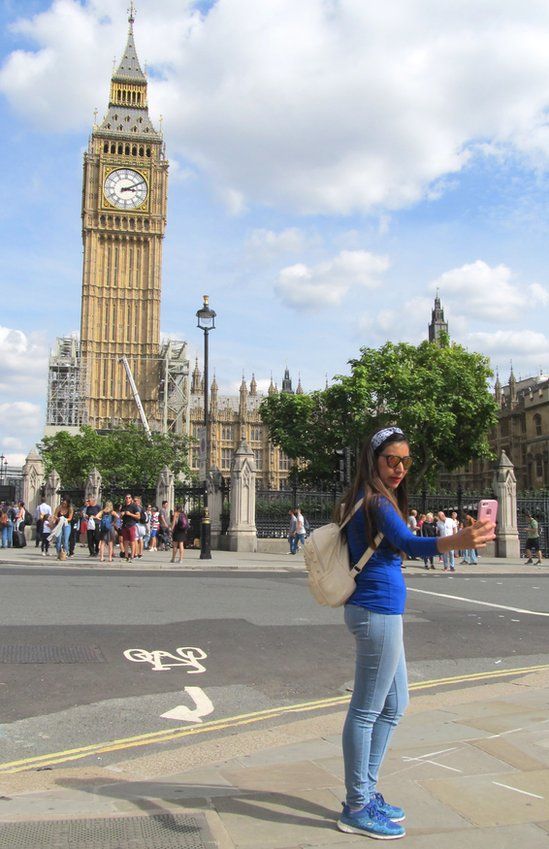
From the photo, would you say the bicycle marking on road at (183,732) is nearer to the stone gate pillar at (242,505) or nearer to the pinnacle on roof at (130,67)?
the stone gate pillar at (242,505)

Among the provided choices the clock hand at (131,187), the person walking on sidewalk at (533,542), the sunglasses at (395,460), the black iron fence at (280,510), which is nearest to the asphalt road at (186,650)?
the sunglasses at (395,460)

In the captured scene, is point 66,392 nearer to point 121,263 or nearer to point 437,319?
point 121,263

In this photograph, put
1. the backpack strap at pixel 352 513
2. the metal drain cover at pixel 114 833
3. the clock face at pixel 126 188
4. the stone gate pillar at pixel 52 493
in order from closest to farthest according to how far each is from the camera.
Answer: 1. the metal drain cover at pixel 114 833
2. the backpack strap at pixel 352 513
3. the stone gate pillar at pixel 52 493
4. the clock face at pixel 126 188

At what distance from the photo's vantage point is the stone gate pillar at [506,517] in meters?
28.9

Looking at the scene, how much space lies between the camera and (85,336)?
97375mm

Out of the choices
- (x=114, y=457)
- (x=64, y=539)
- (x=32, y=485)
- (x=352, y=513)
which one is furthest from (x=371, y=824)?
(x=114, y=457)

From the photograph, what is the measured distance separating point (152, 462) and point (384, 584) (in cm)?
5846

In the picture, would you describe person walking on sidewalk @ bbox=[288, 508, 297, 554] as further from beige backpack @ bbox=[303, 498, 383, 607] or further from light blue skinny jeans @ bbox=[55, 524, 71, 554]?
beige backpack @ bbox=[303, 498, 383, 607]

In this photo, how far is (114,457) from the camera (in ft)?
201

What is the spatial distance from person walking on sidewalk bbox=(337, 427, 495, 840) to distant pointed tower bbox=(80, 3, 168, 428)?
94.2 metres

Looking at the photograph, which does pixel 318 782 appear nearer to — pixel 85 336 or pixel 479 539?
pixel 479 539

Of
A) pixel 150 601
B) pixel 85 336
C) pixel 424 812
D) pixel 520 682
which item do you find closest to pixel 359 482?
pixel 424 812

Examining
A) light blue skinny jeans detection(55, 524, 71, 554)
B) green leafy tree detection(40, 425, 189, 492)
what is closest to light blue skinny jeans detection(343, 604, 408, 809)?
light blue skinny jeans detection(55, 524, 71, 554)

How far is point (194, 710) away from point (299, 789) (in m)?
2.45
